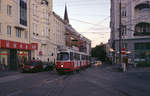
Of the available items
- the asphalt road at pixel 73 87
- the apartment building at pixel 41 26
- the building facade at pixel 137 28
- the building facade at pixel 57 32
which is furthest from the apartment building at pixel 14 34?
the building facade at pixel 137 28

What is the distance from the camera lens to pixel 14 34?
31.6 meters

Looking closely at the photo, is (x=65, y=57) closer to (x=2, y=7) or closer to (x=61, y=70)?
(x=61, y=70)

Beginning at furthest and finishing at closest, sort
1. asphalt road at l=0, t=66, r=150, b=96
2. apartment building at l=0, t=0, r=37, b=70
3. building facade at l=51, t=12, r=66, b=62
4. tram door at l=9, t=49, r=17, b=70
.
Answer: building facade at l=51, t=12, r=66, b=62 < tram door at l=9, t=49, r=17, b=70 < apartment building at l=0, t=0, r=37, b=70 < asphalt road at l=0, t=66, r=150, b=96

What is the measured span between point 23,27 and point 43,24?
28.3ft

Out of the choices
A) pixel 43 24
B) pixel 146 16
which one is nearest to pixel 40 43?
pixel 43 24

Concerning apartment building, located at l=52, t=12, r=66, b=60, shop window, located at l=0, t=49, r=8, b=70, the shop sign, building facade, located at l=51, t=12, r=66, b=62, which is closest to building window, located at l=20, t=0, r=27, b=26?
the shop sign

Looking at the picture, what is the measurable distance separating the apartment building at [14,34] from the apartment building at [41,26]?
179 cm

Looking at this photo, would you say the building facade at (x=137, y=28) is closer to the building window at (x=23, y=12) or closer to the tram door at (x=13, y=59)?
Answer: the building window at (x=23, y=12)

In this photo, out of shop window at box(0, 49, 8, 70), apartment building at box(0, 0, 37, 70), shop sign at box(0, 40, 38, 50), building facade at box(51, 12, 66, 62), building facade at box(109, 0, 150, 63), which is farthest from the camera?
building facade at box(51, 12, 66, 62)

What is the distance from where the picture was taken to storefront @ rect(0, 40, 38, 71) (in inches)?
1132

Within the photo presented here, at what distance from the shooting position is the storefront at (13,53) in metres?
28.7

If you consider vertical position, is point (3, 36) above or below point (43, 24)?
below

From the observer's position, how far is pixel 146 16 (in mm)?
41438

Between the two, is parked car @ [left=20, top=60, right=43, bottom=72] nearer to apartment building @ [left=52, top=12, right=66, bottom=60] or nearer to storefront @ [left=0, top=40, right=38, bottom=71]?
storefront @ [left=0, top=40, right=38, bottom=71]
